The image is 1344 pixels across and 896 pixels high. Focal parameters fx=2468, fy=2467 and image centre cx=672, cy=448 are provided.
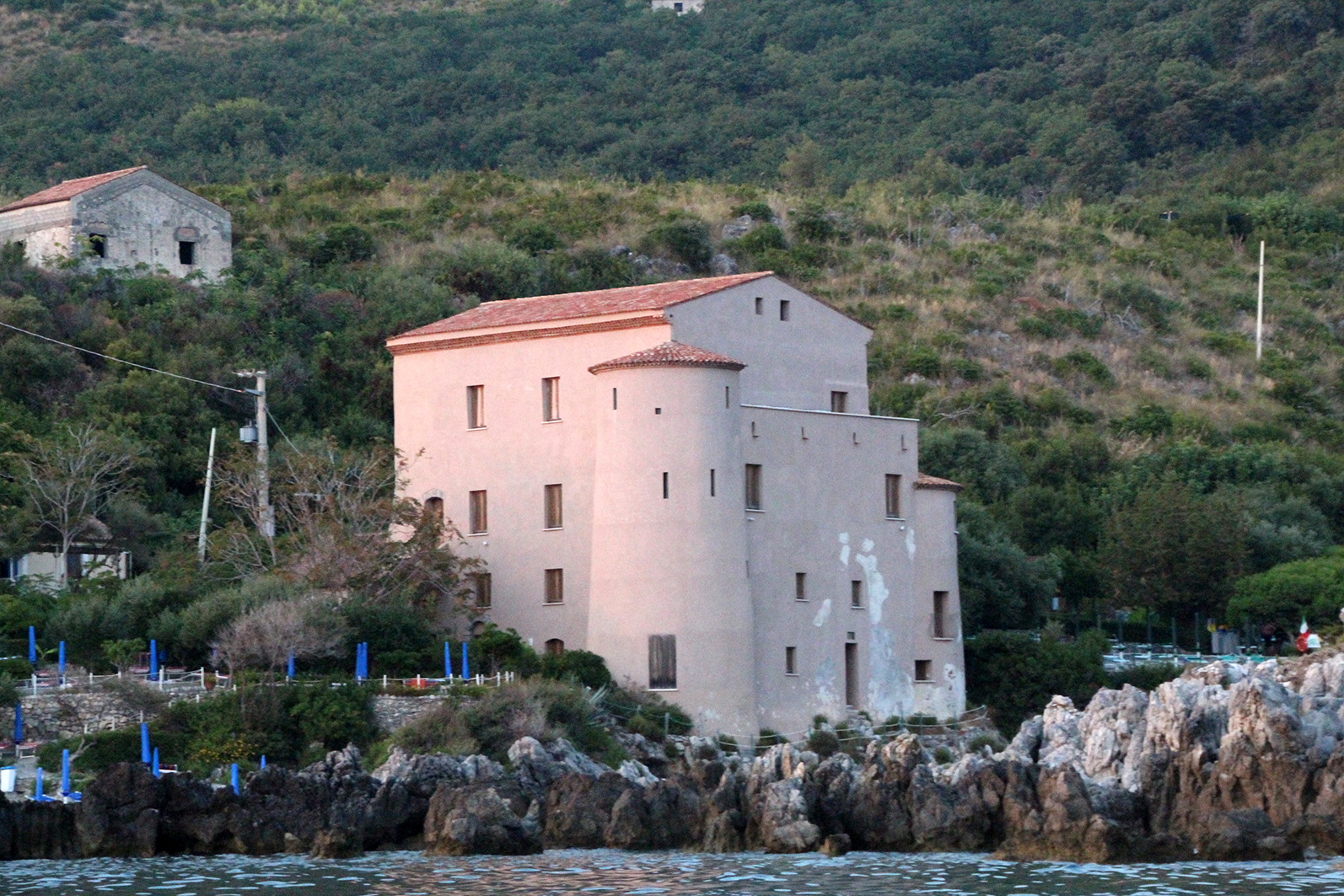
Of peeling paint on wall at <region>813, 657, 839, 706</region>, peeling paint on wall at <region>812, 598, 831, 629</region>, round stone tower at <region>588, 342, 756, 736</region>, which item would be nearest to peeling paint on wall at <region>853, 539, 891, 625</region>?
peeling paint on wall at <region>812, 598, 831, 629</region>

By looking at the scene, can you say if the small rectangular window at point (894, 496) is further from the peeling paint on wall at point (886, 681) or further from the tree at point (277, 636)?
the tree at point (277, 636)

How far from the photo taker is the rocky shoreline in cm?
4194

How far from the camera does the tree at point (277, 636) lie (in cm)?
5038

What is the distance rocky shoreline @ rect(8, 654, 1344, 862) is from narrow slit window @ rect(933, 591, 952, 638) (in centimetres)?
1154

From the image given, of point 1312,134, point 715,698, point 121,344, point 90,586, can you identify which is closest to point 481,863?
point 715,698

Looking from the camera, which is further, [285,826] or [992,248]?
[992,248]

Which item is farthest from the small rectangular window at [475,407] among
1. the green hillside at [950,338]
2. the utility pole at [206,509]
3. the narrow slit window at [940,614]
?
the narrow slit window at [940,614]

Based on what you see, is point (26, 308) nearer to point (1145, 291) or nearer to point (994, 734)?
point (994, 734)

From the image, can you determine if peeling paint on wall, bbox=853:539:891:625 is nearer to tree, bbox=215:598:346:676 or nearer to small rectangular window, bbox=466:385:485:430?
small rectangular window, bbox=466:385:485:430

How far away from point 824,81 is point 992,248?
42.0m

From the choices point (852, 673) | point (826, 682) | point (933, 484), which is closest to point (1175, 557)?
point (933, 484)

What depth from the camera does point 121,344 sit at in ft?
222

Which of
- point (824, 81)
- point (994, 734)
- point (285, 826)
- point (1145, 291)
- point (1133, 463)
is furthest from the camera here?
point (824, 81)

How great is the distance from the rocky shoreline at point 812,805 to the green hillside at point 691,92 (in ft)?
212
